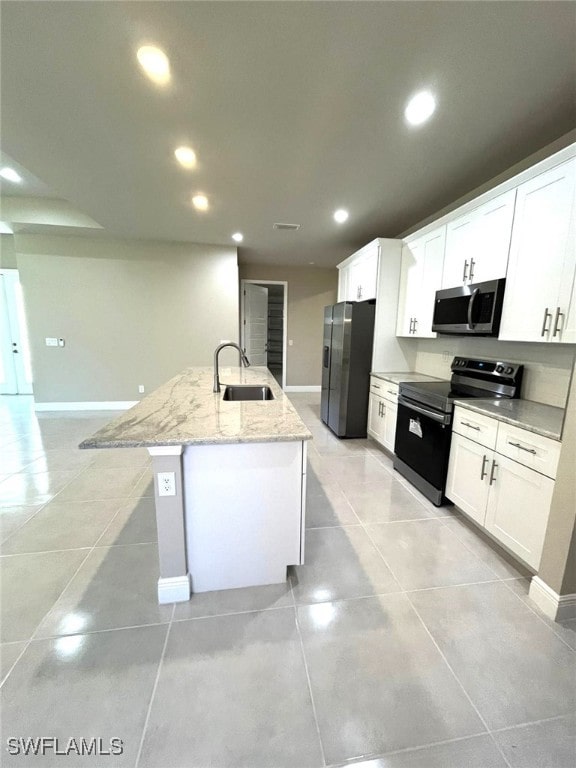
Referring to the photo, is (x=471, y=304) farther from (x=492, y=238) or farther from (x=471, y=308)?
(x=492, y=238)

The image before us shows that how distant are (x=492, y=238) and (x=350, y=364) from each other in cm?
→ 185

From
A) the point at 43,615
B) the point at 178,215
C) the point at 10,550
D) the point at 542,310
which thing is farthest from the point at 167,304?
the point at 542,310

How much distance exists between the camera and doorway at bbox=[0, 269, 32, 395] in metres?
5.48

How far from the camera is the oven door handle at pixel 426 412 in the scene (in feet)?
7.50

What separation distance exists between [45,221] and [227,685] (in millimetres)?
5374

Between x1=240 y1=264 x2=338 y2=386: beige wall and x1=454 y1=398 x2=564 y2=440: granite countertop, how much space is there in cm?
453

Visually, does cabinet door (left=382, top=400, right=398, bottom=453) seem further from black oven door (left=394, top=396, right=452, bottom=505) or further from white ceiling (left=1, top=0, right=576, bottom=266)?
white ceiling (left=1, top=0, right=576, bottom=266)

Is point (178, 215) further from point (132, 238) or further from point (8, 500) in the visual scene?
point (8, 500)

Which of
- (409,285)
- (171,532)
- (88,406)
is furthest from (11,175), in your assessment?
(409,285)

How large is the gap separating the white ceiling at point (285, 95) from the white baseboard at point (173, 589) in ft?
8.49

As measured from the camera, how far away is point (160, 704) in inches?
43.3

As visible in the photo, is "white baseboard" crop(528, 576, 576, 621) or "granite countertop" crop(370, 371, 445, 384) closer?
"white baseboard" crop(528, 576, 576, 621)

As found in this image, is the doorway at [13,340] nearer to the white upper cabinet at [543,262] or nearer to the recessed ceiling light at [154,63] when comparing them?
the recessed ceiling light at [154,63]

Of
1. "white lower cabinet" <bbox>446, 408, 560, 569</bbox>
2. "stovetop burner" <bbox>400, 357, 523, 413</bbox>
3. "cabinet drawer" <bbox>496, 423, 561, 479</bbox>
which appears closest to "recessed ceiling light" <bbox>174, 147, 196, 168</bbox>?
"stovetop burner" <bbox>400, 357, 523, 413</bbox>
